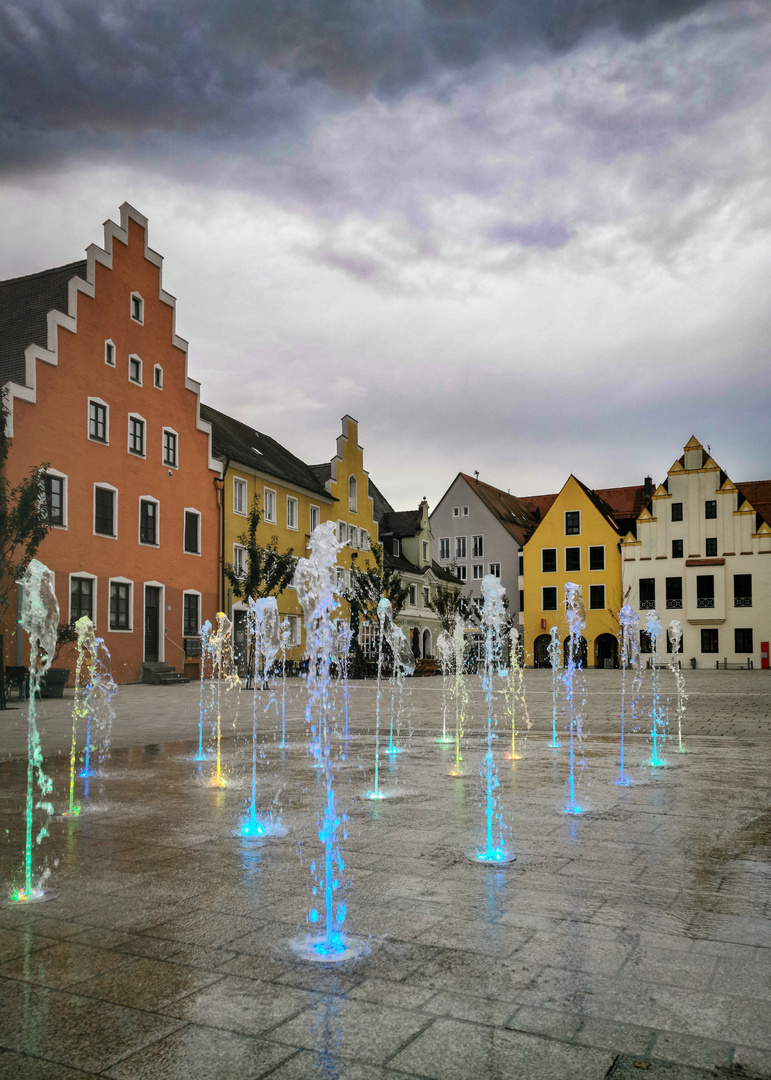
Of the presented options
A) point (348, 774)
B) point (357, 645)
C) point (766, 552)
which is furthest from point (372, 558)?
point (348, 774)

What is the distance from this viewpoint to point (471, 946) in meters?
4.29

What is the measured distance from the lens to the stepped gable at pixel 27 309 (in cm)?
2975

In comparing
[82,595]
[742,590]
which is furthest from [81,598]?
[742,590]

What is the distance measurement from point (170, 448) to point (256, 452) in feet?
30.1

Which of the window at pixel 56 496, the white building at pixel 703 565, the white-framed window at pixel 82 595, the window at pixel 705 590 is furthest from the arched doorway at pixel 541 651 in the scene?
the window at pixel 56 496

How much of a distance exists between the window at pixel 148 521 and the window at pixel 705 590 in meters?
33.8

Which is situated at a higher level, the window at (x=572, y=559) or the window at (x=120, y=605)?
the window at (x=572, y=559)

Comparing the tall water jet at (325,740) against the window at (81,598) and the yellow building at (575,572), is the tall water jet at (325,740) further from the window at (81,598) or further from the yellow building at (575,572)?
the yellow building at (575,572)

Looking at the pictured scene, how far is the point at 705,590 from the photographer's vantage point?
53219 millimetres

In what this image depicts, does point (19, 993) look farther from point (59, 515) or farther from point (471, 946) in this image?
point (59, 515)

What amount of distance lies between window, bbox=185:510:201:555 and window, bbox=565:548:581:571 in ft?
98.5

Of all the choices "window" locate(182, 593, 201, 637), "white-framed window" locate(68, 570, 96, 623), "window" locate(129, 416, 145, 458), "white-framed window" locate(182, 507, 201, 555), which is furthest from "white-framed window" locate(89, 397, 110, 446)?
"window" locate(182, 593, 201, 637)

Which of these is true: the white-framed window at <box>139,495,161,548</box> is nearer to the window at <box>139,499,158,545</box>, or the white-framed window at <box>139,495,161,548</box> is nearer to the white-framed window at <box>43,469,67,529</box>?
the window at <box>139,499,158,545</box>

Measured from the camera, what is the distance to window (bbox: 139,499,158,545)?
33.1 metres
